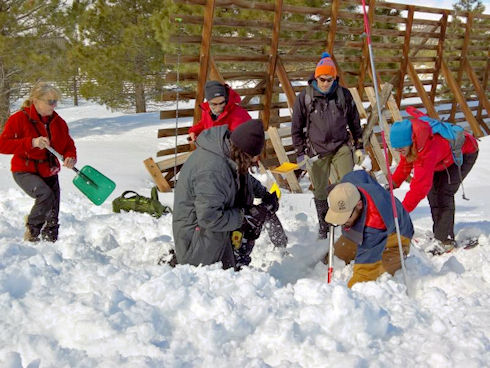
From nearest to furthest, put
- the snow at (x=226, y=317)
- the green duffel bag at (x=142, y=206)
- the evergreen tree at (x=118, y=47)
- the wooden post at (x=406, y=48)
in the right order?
1. the snow at (x=226, y=317)
2. the green duffel bag at (x=142, y=206)
3. the wooden post at (x=406, y=48)
4. the evergreen tree at (x=118, y=47)

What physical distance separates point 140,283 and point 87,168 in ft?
8.48

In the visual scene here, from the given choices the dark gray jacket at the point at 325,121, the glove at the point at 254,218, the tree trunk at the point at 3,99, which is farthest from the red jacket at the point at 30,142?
the tree trunk at the point at 3,99

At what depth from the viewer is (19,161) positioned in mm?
4516

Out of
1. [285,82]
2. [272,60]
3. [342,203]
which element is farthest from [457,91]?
[342,203]

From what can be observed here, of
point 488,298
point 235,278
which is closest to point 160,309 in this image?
point 235,278

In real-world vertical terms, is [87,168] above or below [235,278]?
above

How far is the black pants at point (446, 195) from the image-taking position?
178 inches

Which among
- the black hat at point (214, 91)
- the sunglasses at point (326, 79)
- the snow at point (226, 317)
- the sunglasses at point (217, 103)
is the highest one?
the sunglasses at point (326, 79)

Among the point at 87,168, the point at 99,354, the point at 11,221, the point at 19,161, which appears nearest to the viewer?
the point at 99,354

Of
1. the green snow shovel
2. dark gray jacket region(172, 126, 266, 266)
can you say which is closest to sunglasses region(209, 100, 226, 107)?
dark gray jacket region(172, 126, 266, 266)

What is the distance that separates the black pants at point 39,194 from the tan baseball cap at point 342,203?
2.77m

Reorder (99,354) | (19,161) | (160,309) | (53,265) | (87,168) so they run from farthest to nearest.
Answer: (87,168), (19,161), (53,265), (160,309), (99,354)

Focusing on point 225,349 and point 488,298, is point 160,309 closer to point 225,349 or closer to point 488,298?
point 225,349

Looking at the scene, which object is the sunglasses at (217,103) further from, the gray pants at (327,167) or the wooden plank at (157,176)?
the wooden plank at (157,176)
